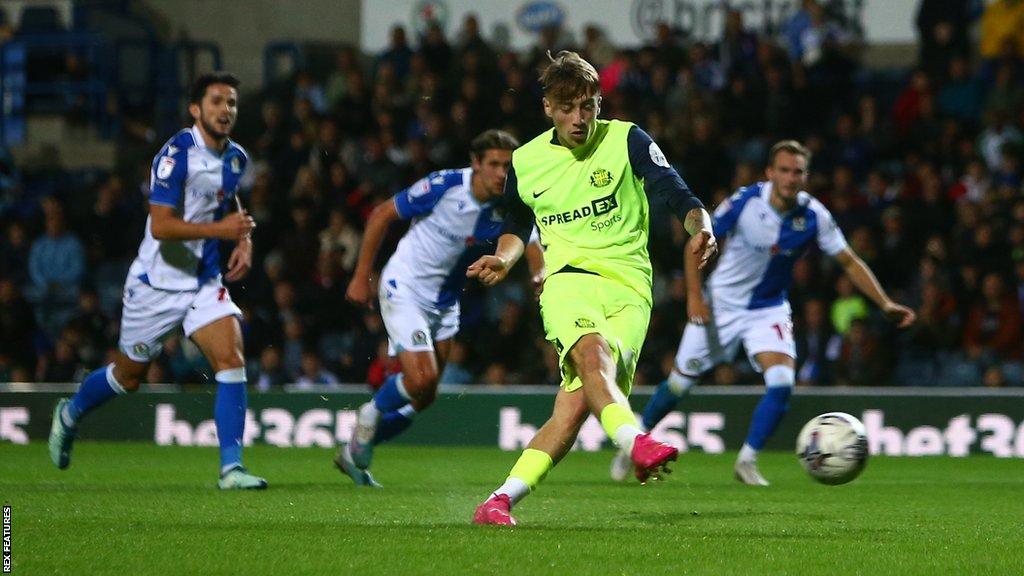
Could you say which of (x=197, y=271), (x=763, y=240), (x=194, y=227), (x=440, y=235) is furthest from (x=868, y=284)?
(x=194, y=227)

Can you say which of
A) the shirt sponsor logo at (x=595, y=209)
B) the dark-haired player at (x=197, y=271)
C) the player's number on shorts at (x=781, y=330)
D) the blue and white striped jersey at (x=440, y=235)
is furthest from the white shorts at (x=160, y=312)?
the player's number on shorts at (x=781, y=330)

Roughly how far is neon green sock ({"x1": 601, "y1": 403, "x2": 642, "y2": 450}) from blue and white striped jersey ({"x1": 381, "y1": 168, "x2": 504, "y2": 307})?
12.9 feet

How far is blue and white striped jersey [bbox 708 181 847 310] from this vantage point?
11.1 meters

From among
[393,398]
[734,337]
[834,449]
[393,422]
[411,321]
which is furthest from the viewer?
[734,337]

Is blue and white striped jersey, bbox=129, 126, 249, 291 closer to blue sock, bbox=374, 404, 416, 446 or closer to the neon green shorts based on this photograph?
blue sock, bbox=374, 404, 416, 446

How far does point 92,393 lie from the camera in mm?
9609

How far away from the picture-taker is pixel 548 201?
23.2 feet

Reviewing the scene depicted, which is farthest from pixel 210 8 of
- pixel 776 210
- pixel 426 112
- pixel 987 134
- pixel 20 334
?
pixel 776 210

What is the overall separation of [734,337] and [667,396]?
618mm

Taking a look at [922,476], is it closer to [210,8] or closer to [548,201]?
[548,201]

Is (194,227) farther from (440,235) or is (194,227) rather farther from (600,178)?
(600,178)

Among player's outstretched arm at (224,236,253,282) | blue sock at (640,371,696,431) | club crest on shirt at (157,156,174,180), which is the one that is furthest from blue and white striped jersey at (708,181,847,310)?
club crest on shirt at (157,156,174,180)

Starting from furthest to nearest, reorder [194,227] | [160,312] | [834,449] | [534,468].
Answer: [160,312] → [194,227] → [834,449] → [534,468]

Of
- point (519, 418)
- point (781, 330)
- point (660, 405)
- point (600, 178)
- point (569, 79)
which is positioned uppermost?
point (569, 79)
